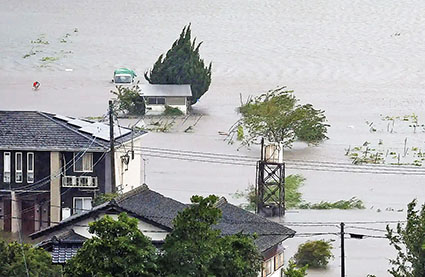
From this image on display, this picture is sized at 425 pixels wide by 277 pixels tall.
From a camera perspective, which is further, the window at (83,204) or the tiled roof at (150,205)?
the window at (83,204)

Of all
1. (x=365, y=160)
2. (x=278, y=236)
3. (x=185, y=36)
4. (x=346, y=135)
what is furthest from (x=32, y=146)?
(x=185, y=36)

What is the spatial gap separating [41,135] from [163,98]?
41.9 feet

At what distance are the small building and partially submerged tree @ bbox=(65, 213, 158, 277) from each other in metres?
20.9

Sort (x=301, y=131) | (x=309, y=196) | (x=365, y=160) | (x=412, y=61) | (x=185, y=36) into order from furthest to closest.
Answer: (x=412, y=61) < (x=185, y=36) < (x=301, y=131) < (x=365, y=160) < (x=309, y=196)

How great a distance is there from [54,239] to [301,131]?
587 inches

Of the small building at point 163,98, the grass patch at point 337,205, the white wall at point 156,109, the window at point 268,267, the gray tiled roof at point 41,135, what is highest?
the small building at point 163,98

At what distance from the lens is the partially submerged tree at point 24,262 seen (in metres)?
8.98

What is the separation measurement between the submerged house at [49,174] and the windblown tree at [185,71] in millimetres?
13834

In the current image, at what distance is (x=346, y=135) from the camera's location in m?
27.4

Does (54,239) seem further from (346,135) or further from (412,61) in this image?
(412,61)

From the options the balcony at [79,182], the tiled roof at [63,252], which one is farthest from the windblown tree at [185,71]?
the tiled roof at [63,252]

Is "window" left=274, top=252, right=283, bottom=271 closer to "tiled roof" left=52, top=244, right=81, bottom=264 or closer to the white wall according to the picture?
"tiled roof" left=52, top=244, right=81, bottom=264

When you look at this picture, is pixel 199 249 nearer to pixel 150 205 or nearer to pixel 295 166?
pixel 150 205

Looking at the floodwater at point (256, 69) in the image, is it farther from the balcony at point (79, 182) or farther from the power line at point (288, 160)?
the balcony at point (79, 182)
